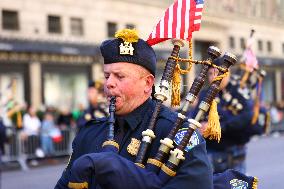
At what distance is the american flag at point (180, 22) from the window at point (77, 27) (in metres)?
22.3

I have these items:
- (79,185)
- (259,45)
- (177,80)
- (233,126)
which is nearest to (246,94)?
(233,126)

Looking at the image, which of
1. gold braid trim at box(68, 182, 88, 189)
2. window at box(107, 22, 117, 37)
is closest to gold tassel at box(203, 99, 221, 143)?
gold braid trim at box(68, 182, 88, 189)

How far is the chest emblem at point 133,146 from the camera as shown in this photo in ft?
9.79

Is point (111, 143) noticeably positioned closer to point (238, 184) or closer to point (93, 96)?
point (238, 184)

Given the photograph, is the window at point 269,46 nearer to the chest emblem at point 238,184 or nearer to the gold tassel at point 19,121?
the gold tassel at point 19,121

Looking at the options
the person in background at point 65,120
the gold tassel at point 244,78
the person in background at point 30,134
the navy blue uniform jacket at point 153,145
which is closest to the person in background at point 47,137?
the person in background at point 30,134

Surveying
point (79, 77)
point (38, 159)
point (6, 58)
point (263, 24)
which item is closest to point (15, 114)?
point (38, 159)

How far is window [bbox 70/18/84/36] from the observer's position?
25.2 meters

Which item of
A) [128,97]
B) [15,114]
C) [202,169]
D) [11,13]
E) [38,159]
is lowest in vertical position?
[38,159]

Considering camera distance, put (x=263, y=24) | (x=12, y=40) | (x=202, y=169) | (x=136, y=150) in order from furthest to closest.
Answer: (x=263, y=24)
(x=12, y=40)
(x=136, y=150)
(x=202, y=169)

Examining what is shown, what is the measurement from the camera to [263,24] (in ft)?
132

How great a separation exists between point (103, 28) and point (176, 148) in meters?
24.1

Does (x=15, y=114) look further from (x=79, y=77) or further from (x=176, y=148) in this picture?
(x=176, y=148)

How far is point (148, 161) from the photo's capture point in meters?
2.85
